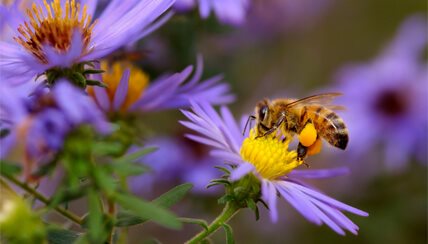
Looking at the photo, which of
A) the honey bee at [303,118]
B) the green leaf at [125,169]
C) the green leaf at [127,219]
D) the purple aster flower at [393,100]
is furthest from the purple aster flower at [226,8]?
the purple aster flower at [393,100]

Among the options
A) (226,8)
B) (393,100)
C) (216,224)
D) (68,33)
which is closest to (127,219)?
(216,224)

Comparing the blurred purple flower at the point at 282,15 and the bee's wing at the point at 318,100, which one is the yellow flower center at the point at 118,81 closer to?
the bee's wing at the point at 318,100

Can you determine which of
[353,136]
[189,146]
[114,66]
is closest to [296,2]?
[353,136]

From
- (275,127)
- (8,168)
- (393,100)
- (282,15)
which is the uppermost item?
(282,15)

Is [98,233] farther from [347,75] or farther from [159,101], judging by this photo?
[347,75]

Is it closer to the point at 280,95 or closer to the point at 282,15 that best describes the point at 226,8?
the point at 280,95

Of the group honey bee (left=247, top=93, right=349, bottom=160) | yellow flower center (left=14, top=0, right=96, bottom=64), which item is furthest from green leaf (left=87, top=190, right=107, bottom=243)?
honey bee (left=247, top=93, right=349, bottom=160)

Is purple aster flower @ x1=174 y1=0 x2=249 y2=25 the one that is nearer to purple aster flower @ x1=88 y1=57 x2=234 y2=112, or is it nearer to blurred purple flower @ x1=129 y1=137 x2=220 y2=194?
purple aster flower @ x1=88 y1=57 x2=234 y2=112
